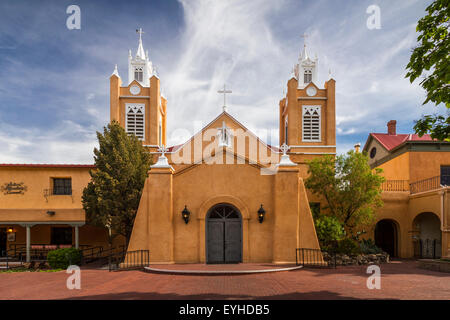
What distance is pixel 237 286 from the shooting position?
32.2ft

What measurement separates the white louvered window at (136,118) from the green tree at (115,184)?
10.1m

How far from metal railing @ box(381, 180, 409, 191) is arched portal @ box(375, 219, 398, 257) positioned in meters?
2.40

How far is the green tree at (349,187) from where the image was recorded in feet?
59.8

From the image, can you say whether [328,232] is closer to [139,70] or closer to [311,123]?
[311,123]

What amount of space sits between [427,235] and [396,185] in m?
3.81

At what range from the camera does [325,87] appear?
2944cm

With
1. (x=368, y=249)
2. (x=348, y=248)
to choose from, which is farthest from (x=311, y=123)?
(x=348, y=248)

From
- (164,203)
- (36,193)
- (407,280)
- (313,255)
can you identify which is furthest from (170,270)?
(36,193)

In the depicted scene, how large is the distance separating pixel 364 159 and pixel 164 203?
1246 centimetres

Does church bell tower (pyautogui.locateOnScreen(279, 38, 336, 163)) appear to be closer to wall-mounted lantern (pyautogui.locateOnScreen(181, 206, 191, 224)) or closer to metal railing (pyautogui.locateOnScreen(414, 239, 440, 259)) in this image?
metal railing (pyautogui.locateOnScreen(414, 239, 440, 259))

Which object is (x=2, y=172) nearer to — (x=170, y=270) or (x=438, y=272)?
(x=170, y=270)

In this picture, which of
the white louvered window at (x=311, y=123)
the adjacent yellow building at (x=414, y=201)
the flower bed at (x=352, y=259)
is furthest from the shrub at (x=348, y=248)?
the white louvered window at (x=311, y=123)

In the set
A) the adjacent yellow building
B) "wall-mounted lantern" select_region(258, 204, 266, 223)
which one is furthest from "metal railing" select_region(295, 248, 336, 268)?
the adjacent yellow building

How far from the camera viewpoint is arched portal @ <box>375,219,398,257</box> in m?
20.9
